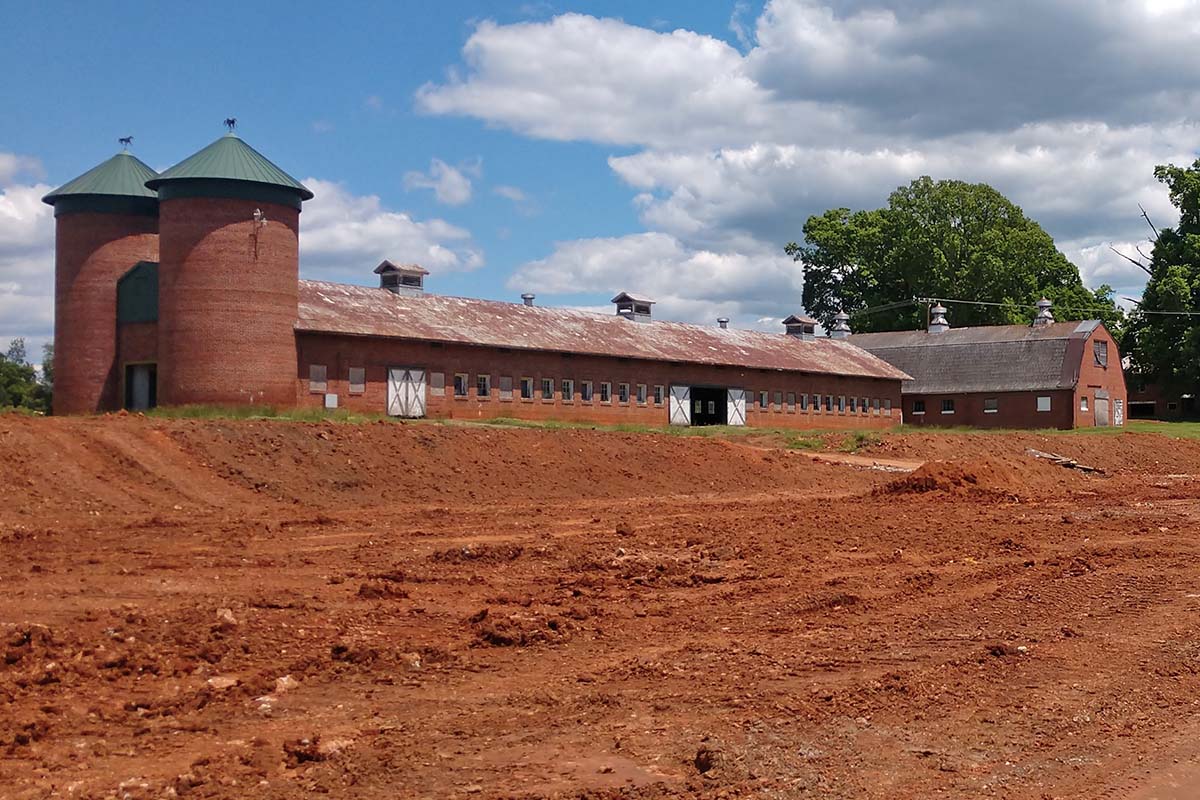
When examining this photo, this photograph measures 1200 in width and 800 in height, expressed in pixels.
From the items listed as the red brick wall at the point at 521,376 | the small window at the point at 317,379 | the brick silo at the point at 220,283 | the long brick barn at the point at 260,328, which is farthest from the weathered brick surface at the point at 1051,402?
the brick silo at the point at 220,283

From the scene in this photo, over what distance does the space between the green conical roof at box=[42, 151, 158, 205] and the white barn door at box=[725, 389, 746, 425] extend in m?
25.8

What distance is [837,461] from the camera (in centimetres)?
3756

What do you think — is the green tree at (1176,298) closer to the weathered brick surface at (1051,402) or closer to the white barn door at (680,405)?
the weathered brick surface at (1051,402)

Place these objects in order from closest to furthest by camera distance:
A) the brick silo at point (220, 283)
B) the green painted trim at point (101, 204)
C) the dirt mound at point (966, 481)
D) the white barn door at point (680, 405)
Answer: the dirt mound at point (966, 481) < the brick silo at point (220, 283) < the green painted trim at point (101, 204) < the white barn door at point (680, 405)

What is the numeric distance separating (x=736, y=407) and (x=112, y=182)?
27.6 m

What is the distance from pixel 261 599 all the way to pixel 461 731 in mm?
4888

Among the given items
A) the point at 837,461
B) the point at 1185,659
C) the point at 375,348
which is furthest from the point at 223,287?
the point at 1185,659

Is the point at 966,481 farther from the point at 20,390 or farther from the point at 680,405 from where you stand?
the point at 20,390

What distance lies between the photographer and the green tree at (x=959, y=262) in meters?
83.0

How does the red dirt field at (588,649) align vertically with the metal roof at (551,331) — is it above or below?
below

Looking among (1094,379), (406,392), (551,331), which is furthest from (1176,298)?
(406,392)

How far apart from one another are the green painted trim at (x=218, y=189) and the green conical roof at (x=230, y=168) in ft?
0.35

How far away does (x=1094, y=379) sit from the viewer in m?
67.0

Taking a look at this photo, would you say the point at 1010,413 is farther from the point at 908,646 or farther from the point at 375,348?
the point at 908,646
